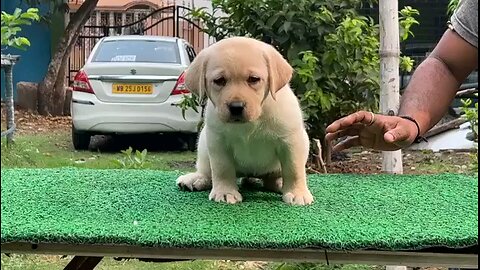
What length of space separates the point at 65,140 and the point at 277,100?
1272 millimetres

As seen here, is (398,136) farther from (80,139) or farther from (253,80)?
(80,139)

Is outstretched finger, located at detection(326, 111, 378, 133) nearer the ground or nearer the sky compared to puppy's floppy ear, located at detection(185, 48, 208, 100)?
nearer the ground

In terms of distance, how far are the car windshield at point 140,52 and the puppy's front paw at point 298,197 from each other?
1.41m

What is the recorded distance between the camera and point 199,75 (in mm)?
1266

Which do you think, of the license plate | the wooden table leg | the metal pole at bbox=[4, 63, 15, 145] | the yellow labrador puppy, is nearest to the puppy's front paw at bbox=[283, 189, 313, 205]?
the yellow labrador puppy

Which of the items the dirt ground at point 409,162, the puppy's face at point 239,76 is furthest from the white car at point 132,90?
the puppy's face at point 239,76

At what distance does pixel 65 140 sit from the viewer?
237cm

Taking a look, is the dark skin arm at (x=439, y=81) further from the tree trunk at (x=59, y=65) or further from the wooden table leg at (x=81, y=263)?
the tree trunk at (x=59, y=65)

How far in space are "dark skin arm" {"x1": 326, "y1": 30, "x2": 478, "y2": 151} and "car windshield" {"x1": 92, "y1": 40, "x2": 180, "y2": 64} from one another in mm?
1344

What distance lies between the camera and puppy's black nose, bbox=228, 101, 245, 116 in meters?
1.19

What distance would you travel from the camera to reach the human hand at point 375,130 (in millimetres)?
1335

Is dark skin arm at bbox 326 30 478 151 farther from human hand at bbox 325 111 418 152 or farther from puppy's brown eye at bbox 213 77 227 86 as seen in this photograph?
puppy's brown eye at bbox 213 77 227 86

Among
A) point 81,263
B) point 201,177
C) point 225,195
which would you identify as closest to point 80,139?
point 81,263

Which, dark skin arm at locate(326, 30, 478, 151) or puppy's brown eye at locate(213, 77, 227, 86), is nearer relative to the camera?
puppy's brown eye at locate(213, 77, 227, 86)
